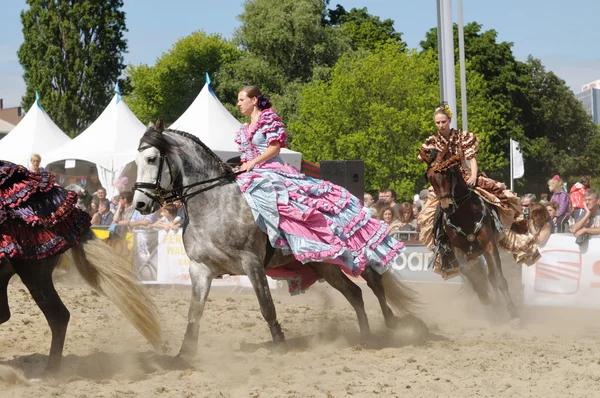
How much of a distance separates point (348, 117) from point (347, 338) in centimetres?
3123

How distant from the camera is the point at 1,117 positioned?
301 ft

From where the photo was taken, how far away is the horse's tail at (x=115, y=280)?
6145 mm

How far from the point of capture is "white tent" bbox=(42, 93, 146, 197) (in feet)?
66.9

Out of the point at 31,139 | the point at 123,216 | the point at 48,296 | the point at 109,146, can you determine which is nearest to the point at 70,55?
the point at 31,139

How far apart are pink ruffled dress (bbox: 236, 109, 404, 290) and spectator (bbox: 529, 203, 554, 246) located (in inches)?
135

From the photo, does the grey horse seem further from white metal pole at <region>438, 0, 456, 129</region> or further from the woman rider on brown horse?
white metal pole at <region>438, 0, 456, 129</region>

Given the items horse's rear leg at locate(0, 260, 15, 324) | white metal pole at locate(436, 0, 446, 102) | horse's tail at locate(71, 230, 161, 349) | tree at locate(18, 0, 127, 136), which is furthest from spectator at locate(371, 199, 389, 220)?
tree at locate(18, 0, 127, 136)

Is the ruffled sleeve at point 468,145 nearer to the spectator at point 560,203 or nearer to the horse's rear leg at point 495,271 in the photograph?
the horse's rear leg at point 495,271

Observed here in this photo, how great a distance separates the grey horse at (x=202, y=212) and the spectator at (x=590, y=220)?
4726 millimetres

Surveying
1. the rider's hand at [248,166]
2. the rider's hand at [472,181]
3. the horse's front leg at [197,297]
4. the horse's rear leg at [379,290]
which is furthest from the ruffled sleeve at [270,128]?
the rider's hand at [472,181]

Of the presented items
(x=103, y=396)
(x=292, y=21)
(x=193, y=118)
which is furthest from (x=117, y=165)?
(x=292, y=21)

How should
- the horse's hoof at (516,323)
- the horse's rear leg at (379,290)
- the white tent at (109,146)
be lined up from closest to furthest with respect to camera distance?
the horse's rear leg at (379,290) < the horse's hoof at (516,323) < the white tent at (109,146)

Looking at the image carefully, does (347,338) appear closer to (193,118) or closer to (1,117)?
(193,118)

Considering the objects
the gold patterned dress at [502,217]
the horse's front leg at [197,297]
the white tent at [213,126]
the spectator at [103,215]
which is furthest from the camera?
the white tent at [213,126]
